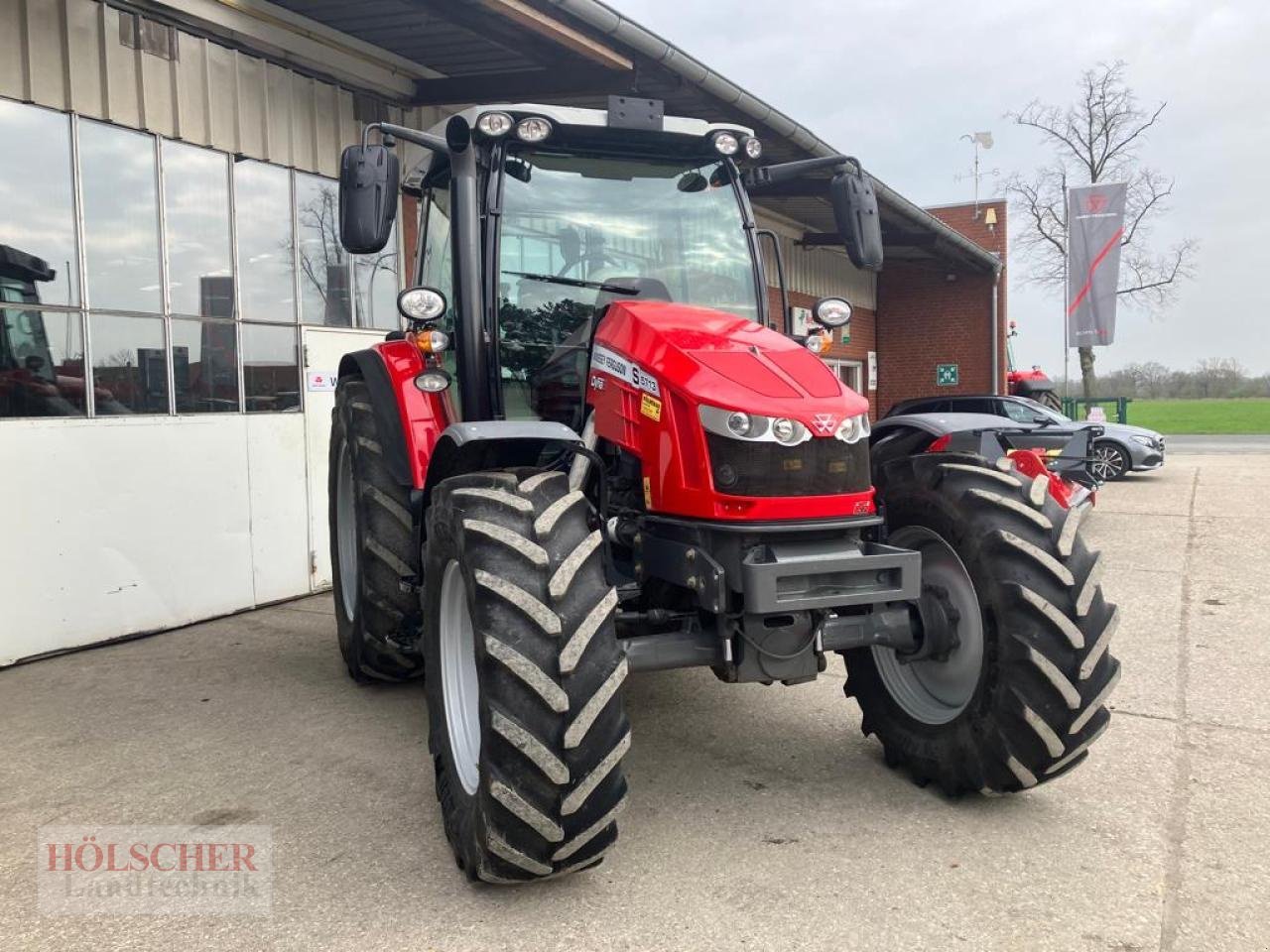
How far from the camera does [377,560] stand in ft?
14.4

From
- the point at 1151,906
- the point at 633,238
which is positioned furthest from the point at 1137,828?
the point at 633,238

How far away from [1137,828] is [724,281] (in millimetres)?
2439

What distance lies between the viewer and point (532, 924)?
8.91ft

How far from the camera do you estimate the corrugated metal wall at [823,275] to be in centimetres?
1558

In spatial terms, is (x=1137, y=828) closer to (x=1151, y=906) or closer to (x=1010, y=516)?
(x=1151, y=906)

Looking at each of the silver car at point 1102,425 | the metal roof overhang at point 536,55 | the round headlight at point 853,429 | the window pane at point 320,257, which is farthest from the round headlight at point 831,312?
the silver car at point 1102,425

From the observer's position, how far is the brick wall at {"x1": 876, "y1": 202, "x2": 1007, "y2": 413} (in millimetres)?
19500

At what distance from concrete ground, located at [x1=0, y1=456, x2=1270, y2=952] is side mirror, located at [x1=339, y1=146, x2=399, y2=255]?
2.01 m

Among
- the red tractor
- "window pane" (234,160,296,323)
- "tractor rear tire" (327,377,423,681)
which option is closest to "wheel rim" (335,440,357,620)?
"tractor rear tire" (327,377,423,681)

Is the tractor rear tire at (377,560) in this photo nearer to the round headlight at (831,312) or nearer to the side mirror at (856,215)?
the round headlight at (831,312)

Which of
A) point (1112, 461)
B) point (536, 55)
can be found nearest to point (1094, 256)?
point (1112, 461)

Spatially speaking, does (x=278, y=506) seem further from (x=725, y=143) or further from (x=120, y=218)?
(x=725, y=143)

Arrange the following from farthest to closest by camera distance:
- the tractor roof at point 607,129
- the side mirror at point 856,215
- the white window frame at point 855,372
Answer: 1. the white window frame at point 855,372
2. the side mirror at point 856,215
3. the tractor roof at point 607,129

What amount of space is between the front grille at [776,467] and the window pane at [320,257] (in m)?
5.26
